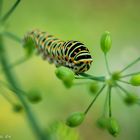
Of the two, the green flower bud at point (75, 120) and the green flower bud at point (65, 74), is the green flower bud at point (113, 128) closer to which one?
the green flower bud at point (75, 120)

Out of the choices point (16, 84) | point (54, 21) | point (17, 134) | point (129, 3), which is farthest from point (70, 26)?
point (16, 84)

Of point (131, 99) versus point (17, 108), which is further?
point (17, 108)

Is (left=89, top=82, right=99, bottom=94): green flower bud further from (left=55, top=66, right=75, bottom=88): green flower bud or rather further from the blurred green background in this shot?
the blurred green background

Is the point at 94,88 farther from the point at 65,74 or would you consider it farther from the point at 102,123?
the point at 65,74

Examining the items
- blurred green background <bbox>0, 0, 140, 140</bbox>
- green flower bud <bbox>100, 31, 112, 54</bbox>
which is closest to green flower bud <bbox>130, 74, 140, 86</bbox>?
green flower bud <bbox>100, 31, 112, 54</bbox>

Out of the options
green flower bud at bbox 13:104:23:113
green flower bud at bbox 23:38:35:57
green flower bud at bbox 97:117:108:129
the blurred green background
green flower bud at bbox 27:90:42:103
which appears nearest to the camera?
green flower bud at bbox 97:117:108:129

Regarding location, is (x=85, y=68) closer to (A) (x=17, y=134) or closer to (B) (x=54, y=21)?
(A) (x=17, y=134)

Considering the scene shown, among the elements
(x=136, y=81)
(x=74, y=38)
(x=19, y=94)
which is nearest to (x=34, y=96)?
(x=19, y=94)
